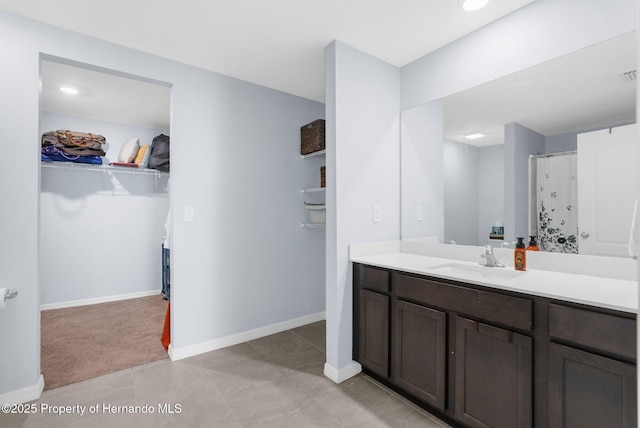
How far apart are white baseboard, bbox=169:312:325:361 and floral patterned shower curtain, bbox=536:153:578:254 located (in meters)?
2.26

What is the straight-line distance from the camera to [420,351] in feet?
5.98

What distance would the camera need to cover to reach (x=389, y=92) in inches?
99.2

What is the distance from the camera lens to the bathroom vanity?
3.84ft

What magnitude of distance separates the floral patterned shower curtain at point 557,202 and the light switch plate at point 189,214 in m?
2.45

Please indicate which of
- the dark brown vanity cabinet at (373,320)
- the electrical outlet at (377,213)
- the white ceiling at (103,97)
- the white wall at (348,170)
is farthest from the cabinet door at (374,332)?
the white ceiling at (103,97)

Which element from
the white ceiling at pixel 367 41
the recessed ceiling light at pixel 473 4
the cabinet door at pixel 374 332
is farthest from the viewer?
the cabinet door at pixel 374 332

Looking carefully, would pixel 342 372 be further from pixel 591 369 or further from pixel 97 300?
pixel 97 300

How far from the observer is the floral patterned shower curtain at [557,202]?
1685 mm

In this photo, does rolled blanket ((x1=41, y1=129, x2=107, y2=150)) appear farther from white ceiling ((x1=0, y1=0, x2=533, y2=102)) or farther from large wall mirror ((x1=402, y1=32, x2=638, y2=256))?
large wall mirror ((x1=402, y1=32, x2=638, y2=256))

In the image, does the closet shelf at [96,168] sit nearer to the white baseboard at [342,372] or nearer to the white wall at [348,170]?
the white wall at [348,170]

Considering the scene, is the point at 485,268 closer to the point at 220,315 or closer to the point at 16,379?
the point at 220,315

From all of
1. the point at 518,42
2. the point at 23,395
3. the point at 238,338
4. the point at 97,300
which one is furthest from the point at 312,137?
the point at 97,300

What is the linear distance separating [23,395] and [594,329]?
3.04 metres

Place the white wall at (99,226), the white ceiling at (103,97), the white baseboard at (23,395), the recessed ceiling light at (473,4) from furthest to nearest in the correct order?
the white wall at (99,226)
the white ceiling at (103,97)
the white baseboard at (23,395)
the recessed ceiling light at (473,4)
